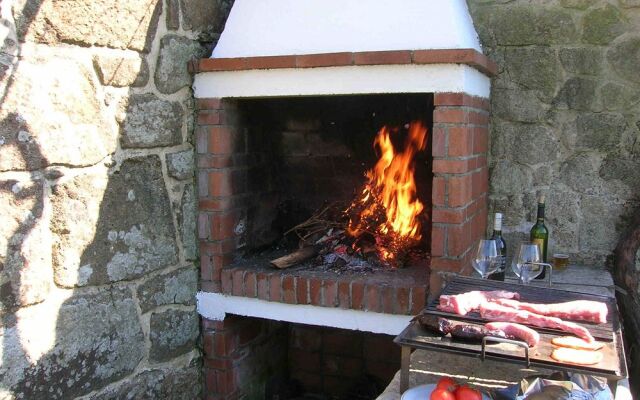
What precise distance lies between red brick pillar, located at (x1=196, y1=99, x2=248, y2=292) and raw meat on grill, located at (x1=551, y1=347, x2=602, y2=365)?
1.97m

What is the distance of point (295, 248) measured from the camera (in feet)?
12.8

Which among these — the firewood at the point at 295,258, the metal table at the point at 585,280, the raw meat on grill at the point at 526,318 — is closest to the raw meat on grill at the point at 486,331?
the raw meat on grill at the point at 526,318

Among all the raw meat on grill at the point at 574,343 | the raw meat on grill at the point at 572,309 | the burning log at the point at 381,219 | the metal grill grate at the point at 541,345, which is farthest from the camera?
the burning log at the point at 381,219

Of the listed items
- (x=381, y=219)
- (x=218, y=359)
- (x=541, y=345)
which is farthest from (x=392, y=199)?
(x=541, y=345)

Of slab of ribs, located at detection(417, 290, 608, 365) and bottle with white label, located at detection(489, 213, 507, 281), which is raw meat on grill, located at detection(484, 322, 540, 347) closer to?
slab of ribs, located at detection(417, 290, 608, 365)

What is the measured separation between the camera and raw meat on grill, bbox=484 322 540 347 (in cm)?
200

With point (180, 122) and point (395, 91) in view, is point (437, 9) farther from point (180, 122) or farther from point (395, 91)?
point (180, 122)

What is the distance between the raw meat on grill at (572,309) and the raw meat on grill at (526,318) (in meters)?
0.05

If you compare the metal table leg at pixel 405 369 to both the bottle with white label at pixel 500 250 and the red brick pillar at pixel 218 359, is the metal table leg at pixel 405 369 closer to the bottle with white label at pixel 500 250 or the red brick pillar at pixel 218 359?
the bottle with white label at pixel 500 250

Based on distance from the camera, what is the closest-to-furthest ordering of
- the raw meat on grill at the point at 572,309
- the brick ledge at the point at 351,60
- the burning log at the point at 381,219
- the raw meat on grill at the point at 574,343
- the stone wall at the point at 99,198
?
the raw meat on grill at the point at 574,343
the raw meat on grill at the point at 572,309
the stone wall at the point at 99,198
the brick ledge at the point at 351,60
the burning log at the point at 381,219

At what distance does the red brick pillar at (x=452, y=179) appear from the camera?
2906 millimetres

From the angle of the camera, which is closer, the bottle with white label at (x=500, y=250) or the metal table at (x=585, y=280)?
the bottle with white label at (x=500, y=250)

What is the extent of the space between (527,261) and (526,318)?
0.61m

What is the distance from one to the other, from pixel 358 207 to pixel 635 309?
163 centimetres
